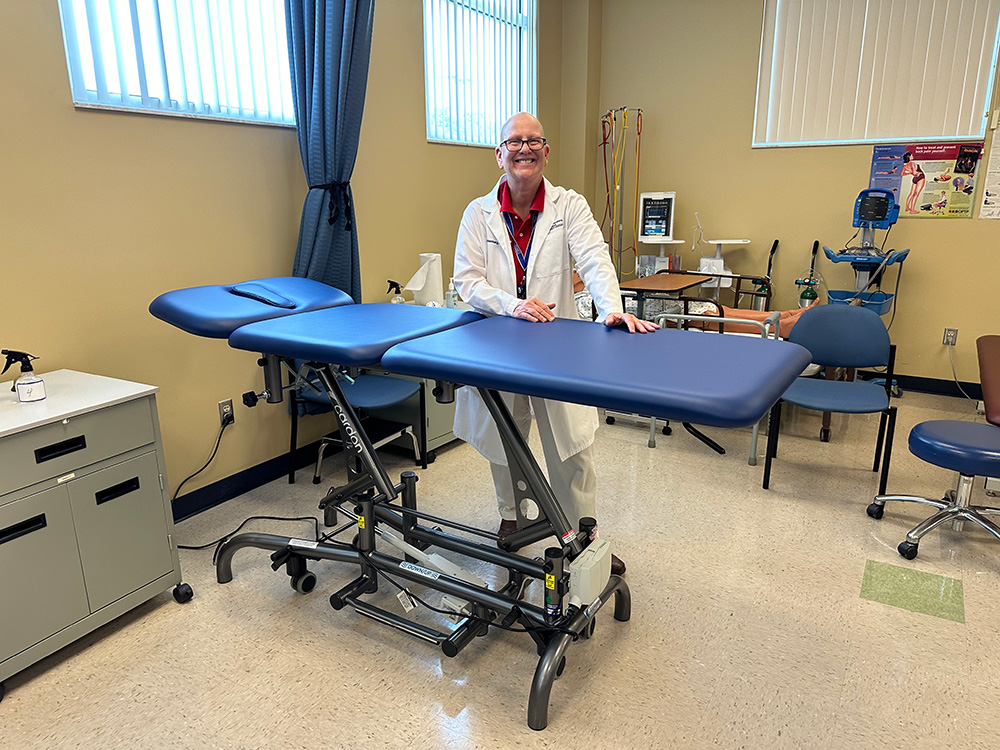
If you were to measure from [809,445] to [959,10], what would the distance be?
2.86 metres

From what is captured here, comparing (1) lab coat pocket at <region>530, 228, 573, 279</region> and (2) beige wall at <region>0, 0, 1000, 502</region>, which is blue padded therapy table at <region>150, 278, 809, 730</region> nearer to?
(1) lab coat pocket at <region>530, 228, 573, 279</region>

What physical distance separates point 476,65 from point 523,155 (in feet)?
8.19

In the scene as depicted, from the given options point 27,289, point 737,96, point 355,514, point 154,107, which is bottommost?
point 355,514

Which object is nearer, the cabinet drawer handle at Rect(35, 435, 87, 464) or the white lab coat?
the cabinet drawer handle at Rect(35, 435, 87, 464)

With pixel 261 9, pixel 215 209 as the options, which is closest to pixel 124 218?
pixel 215 209

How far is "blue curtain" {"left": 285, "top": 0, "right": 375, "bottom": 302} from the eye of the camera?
2.80 metres

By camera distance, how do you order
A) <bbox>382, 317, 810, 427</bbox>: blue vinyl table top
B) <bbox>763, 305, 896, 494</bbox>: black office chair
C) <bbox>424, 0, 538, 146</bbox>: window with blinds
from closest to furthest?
<bbox>382, 317, 810, 427</bbox>: blue vinyl table top, <bbox>763, 305, 896, 494</bbox>: black office chair, <bbox>424, 0, 538, 146</bbox>: window with blinds

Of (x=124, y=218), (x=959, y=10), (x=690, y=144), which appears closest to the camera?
(x=124, y=218)

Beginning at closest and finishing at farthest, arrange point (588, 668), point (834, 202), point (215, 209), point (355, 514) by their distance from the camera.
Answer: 1. point (588, 668)
2. point (355, 514)
3. point (215, 209)
4. point (834, 202)

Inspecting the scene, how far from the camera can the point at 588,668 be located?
186 cm

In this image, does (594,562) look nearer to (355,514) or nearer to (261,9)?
(355,514)

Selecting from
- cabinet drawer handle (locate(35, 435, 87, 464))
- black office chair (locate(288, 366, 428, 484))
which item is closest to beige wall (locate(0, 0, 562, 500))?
black office chair (locate(288, 366, 428, 484))

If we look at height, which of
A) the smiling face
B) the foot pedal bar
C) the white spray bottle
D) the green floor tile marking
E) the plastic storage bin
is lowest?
the green floor tile marking

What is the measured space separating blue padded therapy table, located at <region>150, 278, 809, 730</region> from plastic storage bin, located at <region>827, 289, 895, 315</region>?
9.72 feet
